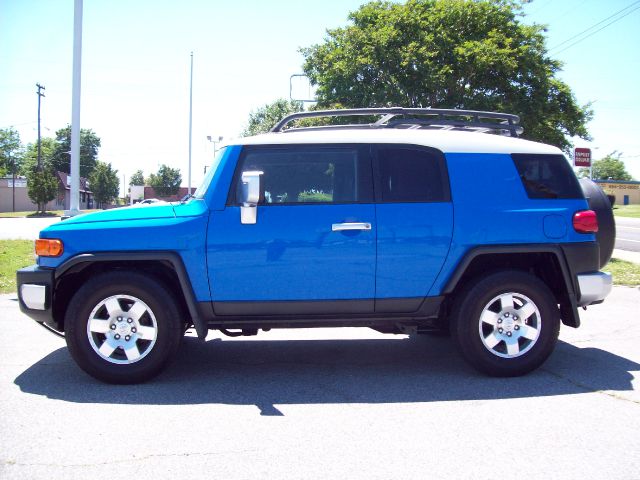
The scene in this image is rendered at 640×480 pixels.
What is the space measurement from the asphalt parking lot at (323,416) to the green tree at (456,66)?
45.6 ft

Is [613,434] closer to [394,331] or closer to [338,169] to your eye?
[394,331]

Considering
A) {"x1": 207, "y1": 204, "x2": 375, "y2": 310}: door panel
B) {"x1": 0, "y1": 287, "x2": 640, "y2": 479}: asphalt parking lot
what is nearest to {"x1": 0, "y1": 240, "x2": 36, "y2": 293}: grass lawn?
{"x1": 0, "y1": 287, "x2": 640, "y2": 479}: asphalt parking lot

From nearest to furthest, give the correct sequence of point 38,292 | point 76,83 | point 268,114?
1. point 38,292
2. point 76,83
3. point 268,114

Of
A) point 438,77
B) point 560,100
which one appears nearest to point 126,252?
point 438,77

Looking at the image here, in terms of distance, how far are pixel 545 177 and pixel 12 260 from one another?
468 inches

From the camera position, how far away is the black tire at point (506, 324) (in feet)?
15.2

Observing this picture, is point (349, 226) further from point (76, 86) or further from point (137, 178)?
point (137, 178)

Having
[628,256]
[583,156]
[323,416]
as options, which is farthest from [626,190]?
[323,416]

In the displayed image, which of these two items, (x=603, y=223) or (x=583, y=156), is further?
(x=583, y=156)

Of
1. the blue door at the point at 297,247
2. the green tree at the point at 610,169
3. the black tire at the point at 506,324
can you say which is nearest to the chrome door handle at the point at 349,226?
the blue door at the point at 297,247

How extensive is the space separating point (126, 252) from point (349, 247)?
1.72 meters

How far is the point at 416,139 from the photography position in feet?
15.8

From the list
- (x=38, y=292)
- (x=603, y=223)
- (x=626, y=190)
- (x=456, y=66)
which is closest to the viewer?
(x=38, y=292)

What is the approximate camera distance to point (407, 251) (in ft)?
15.0
